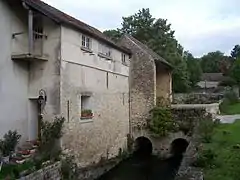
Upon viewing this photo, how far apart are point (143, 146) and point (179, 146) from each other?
308cm

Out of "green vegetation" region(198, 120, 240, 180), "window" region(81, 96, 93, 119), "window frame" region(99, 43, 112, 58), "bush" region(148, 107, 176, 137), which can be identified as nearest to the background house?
"bush" region(148, 107, 176, 137)

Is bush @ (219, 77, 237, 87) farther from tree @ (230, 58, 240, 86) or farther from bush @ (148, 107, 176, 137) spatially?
bush @ (148, 107, 176, 137)

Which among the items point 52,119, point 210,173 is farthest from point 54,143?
point 210,173

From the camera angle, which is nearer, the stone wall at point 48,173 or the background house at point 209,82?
the stone wall at point 48,173

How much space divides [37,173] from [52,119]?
→ 4.01 m

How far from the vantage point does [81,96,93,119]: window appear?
19186mm

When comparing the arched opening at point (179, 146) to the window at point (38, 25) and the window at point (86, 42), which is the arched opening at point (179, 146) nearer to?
the window at point (86, 42)

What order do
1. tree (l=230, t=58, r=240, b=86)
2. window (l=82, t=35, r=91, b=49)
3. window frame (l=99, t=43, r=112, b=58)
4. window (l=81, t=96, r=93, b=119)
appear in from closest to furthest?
window (l=82, t=35, r=91, b=49) → window (l=81, t=96, r=93, b=119) → window frame (l=99, t=43, r=112, b=58) → tree (l=230, t=58, r=240, b=86)

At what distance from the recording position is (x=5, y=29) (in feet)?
51.9

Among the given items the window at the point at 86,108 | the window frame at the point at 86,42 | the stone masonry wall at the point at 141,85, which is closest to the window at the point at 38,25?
the window frame at the point at 86,42

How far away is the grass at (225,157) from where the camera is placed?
1051cm

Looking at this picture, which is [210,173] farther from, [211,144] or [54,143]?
[54,143]

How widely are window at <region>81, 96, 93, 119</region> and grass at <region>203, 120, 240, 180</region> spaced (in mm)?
6534

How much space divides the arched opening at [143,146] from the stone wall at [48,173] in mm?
14757
